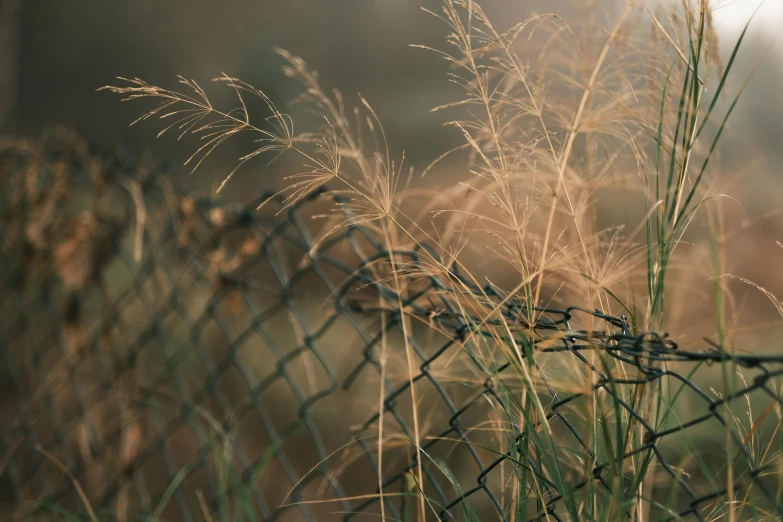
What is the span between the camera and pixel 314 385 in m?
1.20

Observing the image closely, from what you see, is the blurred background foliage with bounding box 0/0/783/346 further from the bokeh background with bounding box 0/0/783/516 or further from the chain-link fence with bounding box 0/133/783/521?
the chain-link fence with bounding box 0/133/783/521

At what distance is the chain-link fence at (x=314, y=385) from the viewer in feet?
1.60

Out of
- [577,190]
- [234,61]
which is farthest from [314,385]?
[234,61]

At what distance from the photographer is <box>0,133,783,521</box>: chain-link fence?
488 mm

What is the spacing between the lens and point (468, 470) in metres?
2.09

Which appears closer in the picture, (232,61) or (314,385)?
(314,385)

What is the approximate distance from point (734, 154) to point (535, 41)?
2.99 meters

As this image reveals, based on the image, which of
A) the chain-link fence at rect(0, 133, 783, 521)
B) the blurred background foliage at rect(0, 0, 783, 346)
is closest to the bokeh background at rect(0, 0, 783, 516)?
the blurred background foliage at rect(0, 0, 783, 346)

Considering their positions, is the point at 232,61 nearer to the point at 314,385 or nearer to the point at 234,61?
the point at 234,61

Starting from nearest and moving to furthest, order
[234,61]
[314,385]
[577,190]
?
[577,190] < [314,385] < [234,61]

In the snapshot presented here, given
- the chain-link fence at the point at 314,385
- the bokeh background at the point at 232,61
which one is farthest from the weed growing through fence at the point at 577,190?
the bokeh background at the point at 232,61

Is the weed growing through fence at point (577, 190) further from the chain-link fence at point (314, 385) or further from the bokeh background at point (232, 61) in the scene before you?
the bokeh background at point (232, 61)

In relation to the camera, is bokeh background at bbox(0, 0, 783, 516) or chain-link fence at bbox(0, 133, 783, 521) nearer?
chain-link fence at bbox(0, 133, 783, 521)

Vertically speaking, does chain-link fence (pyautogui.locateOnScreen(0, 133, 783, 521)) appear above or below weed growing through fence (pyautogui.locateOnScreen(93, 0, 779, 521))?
below
